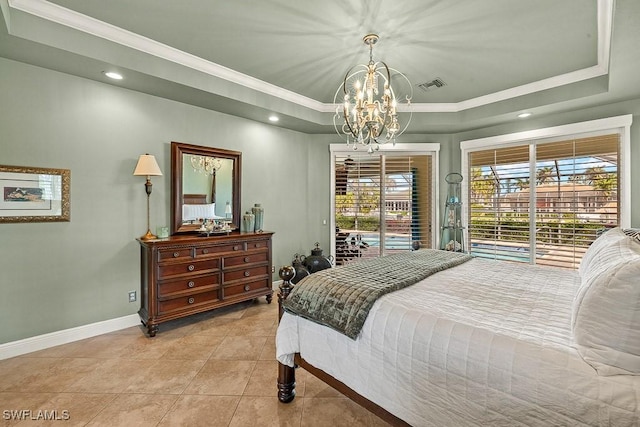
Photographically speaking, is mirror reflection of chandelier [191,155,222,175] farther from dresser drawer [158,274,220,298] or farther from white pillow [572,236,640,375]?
white pillow [572,236,640,375]

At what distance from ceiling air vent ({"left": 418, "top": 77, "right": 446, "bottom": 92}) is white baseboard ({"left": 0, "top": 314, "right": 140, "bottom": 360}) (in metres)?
4.40

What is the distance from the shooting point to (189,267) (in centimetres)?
319

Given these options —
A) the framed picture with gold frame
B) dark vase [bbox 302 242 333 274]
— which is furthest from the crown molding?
dark vase [bbox 302 242 333 274]

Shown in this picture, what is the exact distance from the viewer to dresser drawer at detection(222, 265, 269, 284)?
351 centimetres

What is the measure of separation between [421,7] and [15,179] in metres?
3.74

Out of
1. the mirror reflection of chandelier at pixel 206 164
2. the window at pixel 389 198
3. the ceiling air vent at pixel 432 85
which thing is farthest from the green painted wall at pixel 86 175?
the window at pixel 389 198

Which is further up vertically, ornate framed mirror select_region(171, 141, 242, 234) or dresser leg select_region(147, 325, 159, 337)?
ornate framed mirror select_region(171, 141, 242, 234)

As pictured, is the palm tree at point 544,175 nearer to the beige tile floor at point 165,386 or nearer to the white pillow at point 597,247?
the white pillow at point 597,247

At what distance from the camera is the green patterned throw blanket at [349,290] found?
1617 millimetres

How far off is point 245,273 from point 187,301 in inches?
29.1

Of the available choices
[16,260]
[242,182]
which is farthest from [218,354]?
[242,182]

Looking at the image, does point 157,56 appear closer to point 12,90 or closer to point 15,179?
point 12,90

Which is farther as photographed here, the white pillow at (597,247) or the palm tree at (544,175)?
the palm tree at (544,175)

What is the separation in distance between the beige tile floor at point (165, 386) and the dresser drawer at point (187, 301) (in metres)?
0.26
